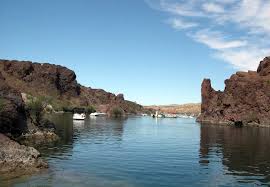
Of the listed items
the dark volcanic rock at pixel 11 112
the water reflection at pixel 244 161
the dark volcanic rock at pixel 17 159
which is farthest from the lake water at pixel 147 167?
the dark volcanic rock at pixel 11 112

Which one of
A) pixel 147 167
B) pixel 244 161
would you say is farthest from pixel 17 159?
pixel 244 161

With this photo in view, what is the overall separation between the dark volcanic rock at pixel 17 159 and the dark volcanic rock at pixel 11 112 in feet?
74.4

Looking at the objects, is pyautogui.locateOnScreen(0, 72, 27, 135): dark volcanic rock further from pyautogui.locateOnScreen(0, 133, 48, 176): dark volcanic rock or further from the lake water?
pyautogui.locateOnScreen(0, 133, 48, 176): dark volcanic rock

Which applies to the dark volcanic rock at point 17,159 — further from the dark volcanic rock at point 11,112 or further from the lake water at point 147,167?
the dark volcanic rock at point 11,112

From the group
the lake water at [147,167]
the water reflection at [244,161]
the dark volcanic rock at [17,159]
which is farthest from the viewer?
the water reflection at [244,161]

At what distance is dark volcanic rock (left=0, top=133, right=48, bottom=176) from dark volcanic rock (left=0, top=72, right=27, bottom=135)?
893 inches

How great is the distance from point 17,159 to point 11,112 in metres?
28.0

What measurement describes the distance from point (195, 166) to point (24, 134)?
35055 mm

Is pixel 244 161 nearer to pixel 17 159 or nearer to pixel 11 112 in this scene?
pixel 17 159

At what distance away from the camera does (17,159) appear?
4516 centimetres

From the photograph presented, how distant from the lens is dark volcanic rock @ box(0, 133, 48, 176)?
43.6 metres

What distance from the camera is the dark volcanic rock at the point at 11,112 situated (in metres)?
70.1

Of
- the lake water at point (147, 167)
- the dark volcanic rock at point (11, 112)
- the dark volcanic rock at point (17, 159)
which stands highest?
the dark volcanic rock at point (11, 112)

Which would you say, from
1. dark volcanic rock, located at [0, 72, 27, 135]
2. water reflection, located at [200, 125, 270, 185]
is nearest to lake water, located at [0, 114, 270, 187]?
water reflection, located at [200, 125, 270, 185]
